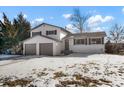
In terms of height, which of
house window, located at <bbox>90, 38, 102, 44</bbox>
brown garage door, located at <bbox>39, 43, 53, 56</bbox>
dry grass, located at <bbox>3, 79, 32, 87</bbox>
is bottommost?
dry grass, located at <bbox>3, 79, 32, 87</bbox>

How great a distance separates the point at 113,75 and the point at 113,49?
32.6 feet

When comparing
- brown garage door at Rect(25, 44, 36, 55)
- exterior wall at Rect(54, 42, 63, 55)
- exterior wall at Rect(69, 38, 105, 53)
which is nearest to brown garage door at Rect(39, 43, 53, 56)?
exterior wall at Rect(54, 42, 63, 55)

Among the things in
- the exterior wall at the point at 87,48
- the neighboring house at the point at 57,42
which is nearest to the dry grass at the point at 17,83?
the neighboring house at the point at 57,42

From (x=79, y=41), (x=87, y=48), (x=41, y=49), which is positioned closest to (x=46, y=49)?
(x=41, y=49)

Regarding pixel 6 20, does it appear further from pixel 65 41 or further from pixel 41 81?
pixel 41 81

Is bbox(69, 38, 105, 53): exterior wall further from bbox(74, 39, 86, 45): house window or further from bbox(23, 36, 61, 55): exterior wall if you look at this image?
bbox(23, 36, 61, 55): exterior wall

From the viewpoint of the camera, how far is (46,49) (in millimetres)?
15289

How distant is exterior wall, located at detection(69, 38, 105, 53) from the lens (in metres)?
15.1

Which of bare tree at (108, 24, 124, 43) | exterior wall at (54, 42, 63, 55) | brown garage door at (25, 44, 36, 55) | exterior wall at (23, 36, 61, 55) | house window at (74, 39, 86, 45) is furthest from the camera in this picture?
bare tree at (108, 24, 124, 43)

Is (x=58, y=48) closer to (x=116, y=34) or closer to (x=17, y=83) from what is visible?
(x=116, y=34)
